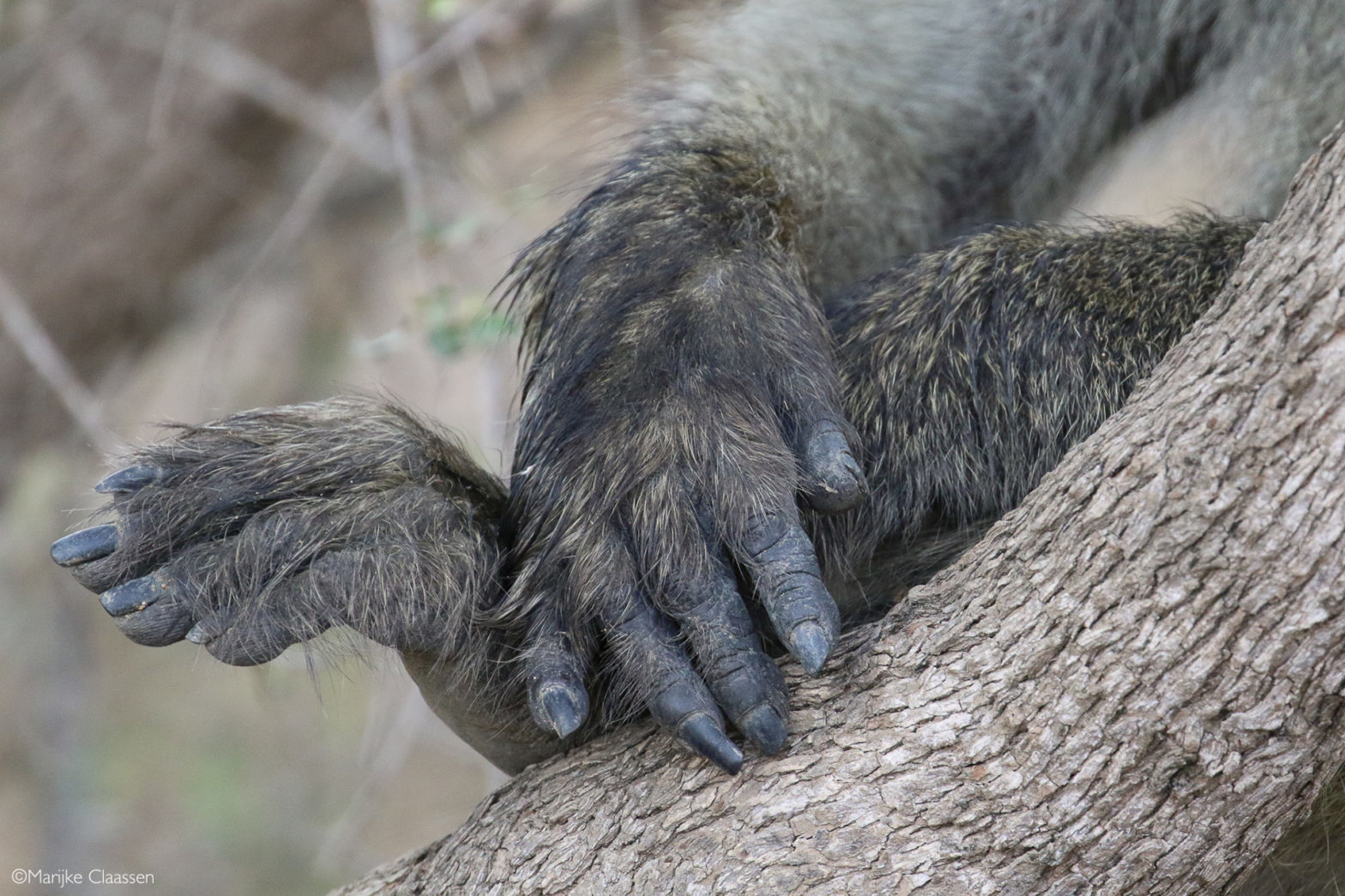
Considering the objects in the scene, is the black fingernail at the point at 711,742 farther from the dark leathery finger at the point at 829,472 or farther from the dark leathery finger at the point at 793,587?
the dark leathery finger at the point at 829,472

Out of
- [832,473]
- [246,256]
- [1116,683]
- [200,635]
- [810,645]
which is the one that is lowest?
[1116,683]

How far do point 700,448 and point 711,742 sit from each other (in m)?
0.31

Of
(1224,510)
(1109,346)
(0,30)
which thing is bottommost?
(1224,510)

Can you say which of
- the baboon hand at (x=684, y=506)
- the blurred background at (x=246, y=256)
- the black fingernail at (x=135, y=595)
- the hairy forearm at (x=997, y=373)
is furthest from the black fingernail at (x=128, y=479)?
the hairy forearm at (x=997, y=373)

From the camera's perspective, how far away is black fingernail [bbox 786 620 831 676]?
3.98 ft

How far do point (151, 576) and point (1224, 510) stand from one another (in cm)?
100

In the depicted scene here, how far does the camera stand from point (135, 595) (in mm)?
1324

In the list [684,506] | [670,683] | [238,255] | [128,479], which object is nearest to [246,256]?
[238,255]

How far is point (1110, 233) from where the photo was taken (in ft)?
5.35

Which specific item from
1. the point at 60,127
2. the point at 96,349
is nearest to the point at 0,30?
the point at 60,127

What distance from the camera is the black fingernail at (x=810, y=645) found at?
3.98 feet

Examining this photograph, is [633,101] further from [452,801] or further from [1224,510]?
[452,801]

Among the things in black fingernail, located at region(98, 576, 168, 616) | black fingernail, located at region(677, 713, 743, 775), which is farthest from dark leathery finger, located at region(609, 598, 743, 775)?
black fingernail, located at region(98, 576, 168, 616)

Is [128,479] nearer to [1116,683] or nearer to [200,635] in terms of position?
[200,635]
